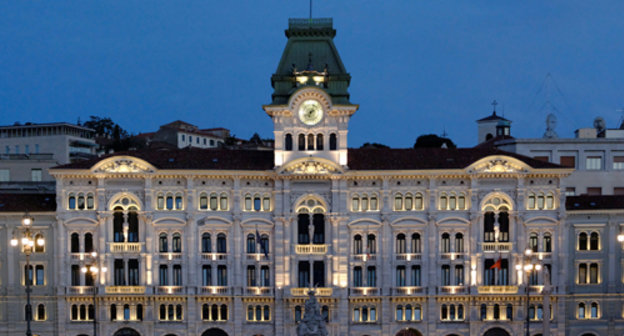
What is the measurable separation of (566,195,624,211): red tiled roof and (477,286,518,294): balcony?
A: 323 inches

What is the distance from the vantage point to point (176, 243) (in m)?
60.4

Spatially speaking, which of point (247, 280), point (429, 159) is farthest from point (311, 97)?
point (247, 280)

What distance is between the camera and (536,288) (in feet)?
196

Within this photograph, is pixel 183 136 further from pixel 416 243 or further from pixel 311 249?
pixel 416 243

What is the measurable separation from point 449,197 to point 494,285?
8119 millimetres

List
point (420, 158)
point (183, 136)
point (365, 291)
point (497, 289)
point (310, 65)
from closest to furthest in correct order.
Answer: point (497, 289)
point (365, 291)
point (420, 158)
point (310, 65)
point (183, 136)

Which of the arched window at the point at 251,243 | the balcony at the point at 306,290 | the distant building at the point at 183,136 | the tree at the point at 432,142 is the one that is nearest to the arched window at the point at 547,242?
the balcony at the point at 306,290

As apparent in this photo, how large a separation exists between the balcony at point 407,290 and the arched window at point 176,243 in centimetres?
1798

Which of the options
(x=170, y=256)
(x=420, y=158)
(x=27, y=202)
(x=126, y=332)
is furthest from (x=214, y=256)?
(x=420, y=158)

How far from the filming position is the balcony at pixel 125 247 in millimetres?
59703

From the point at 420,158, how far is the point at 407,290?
1100 centimetres

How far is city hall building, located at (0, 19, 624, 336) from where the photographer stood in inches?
2347

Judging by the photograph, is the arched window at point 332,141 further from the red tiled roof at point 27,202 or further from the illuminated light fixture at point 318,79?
the red tiled roof at point 27,202

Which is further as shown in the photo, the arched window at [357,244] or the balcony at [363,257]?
the arched window at [357,244]
